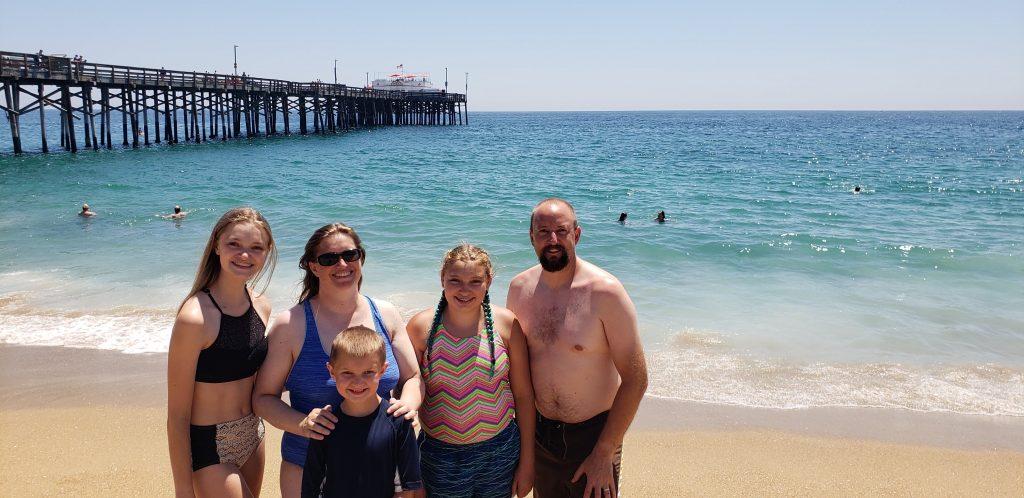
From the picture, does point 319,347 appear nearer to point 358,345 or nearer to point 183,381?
point 358,345

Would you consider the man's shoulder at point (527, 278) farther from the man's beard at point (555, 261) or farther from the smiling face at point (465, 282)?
the smiling face at point (465, 282)

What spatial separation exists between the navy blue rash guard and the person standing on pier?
84 cm

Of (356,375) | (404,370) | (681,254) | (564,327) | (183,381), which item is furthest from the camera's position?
(681,254)

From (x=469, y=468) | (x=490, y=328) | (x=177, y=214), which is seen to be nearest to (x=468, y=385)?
(x=490, y=328)

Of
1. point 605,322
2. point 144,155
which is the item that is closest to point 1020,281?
point 605,322

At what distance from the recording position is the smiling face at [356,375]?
8.26 feet

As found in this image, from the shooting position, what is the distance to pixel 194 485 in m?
2.83

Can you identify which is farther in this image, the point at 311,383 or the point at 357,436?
the point at 311,383

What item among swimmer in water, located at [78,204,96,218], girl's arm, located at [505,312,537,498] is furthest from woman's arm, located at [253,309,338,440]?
swimmer in water, located at [78,204,96,218]

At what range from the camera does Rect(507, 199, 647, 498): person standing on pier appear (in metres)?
3.07

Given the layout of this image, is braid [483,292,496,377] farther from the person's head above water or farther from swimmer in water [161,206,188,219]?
swimmer in water [161,206,188,219]

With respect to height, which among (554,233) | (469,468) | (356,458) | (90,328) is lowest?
(90,328)

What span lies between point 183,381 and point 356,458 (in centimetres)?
79

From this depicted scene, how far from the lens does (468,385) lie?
2.84 metres
